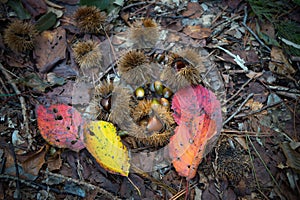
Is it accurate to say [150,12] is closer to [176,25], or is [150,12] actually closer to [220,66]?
[176,25]

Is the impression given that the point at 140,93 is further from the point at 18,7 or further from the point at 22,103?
the point at 18,7

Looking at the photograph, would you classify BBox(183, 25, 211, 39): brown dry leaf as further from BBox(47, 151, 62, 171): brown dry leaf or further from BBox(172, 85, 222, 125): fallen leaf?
BBox(47, 151, 62, 171): brown dry leaf

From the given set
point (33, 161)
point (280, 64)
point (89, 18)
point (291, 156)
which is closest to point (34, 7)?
point (89, 18)

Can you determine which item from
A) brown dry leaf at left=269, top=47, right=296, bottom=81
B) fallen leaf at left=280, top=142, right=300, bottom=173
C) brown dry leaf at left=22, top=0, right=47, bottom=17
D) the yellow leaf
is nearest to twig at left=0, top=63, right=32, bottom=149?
the yellow leaf

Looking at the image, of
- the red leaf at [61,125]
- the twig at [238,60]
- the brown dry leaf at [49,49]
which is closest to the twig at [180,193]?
the red leaf at [61,125]

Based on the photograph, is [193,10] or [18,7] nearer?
[18,7]

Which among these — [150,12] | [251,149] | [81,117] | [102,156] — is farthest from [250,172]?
[150,12]
